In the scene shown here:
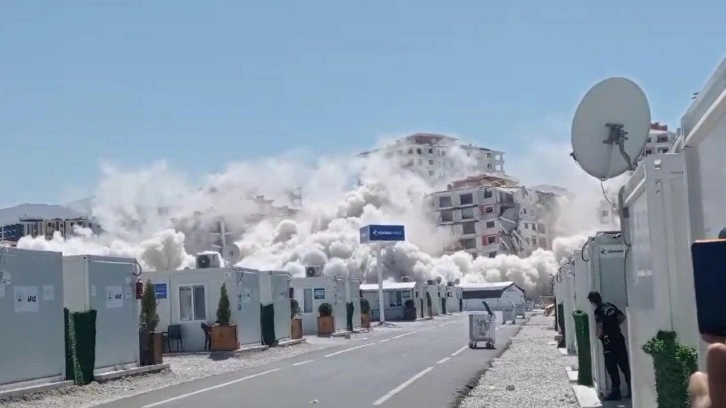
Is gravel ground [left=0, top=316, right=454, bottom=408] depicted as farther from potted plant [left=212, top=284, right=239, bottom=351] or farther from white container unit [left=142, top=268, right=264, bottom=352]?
white container unit [left=142, top=268, right=264, bottom=352]

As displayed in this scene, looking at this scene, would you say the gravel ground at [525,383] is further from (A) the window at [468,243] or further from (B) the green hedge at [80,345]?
(A) the window at [468,243]

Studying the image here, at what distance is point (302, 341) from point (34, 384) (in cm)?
2050

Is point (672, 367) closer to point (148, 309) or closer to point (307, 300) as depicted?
point (148, 309)

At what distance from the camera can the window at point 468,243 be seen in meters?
121

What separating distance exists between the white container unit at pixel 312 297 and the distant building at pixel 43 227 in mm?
77807

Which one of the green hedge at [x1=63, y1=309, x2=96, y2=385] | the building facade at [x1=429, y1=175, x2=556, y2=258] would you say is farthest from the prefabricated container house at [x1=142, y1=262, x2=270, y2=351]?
the building facade at [x1=429, y1=175, x2=556, y2=258]

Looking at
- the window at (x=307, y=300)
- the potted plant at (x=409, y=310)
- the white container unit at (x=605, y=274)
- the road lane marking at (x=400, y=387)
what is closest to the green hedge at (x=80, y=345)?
the road lane marking at (x=400, y=387)

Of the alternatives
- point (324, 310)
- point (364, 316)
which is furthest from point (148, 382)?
point (364, 316)

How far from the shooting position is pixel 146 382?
2167cm

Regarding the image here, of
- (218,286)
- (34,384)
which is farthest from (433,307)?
(34,384)

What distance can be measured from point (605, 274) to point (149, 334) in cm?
1383

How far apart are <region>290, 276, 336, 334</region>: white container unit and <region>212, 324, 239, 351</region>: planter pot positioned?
53.8 ft

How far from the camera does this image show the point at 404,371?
72.5 feet

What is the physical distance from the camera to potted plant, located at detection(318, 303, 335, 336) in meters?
45.5
